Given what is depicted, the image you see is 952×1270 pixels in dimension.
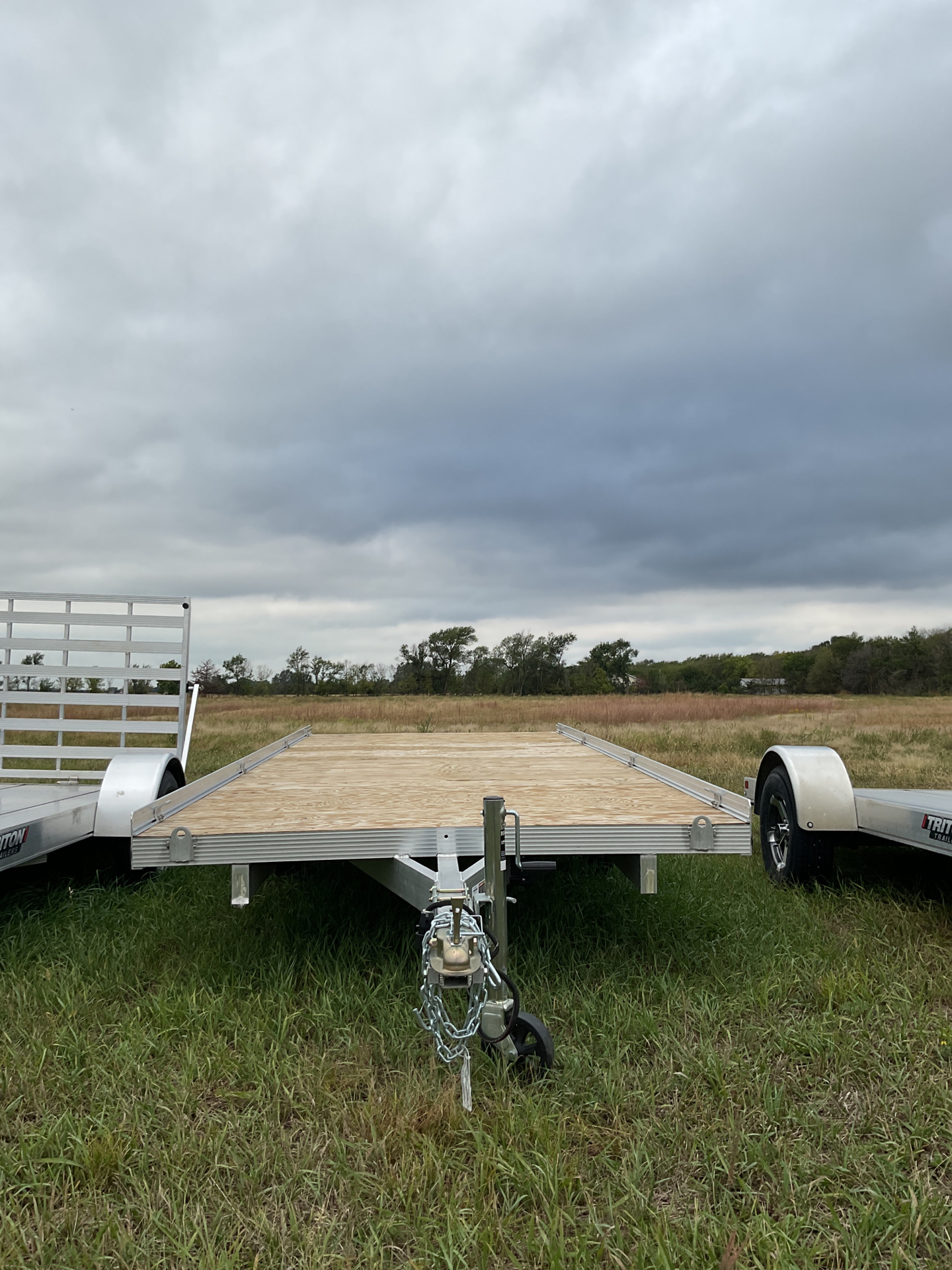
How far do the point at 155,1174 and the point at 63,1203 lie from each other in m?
0.24

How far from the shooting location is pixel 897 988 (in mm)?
3578

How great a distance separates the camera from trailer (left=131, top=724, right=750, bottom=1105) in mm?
2730

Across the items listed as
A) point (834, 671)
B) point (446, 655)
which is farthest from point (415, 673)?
point (834, 671)

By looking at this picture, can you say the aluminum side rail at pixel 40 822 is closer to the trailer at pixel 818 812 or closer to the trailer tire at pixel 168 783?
the trailer tire at pixel 168 783

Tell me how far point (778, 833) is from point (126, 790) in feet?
12.9

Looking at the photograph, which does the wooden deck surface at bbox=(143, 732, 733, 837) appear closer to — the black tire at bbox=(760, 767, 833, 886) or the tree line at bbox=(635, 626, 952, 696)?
the black tire at bbox=(760, 767, 833, 886)

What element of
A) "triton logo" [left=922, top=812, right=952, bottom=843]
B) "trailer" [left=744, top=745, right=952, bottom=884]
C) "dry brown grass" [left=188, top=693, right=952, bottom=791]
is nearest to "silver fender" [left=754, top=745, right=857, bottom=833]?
"trailer" [left=744, top=745, right=952, bottom=884]

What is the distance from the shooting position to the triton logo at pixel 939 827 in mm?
4027

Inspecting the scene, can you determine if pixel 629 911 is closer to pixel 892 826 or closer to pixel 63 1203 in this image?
pixel 892 826

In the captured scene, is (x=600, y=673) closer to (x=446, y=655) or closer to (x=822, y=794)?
(x=446, y=655)

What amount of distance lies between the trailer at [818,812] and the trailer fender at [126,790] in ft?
12.0

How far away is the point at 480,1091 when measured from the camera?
2771mm

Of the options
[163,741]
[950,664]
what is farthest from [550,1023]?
[950,664]

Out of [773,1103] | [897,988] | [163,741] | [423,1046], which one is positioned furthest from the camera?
A: [163,741]
